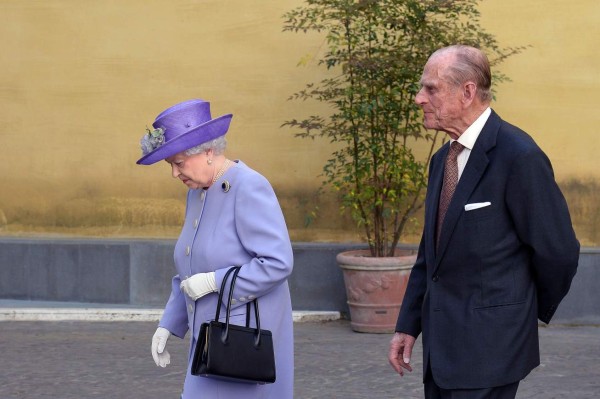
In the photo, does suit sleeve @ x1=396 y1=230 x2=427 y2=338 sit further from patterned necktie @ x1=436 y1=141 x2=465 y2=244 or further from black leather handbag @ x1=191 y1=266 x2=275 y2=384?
black leather handbag @ x1=191 y1=266 x2=275 y2=384

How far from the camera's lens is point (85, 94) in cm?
986

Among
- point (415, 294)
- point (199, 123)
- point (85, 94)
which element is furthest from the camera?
point (85, 94)

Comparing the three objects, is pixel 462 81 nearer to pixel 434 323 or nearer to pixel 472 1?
pixel 434 323

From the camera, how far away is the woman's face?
159 inches

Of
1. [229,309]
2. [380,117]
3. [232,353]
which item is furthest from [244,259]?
[380,117]

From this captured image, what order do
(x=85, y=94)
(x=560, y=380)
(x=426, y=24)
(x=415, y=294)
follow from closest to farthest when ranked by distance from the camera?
(x=415, y=294) → (x=560, y=380) → (x=426, y=24) → (x=85, y=94)

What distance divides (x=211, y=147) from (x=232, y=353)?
0.74m

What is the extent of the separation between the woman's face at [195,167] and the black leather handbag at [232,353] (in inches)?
15.8

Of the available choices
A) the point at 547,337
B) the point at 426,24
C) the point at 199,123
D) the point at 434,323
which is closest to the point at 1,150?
the point at 426,24

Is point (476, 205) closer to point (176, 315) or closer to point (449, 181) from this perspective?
point (449, 181)

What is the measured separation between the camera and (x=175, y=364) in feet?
25.1

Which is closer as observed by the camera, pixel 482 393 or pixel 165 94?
pixel 482 393

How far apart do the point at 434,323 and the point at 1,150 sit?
7.21 m

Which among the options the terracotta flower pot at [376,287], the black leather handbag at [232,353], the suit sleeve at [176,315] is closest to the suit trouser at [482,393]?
the black leather handbag at [232,353]
